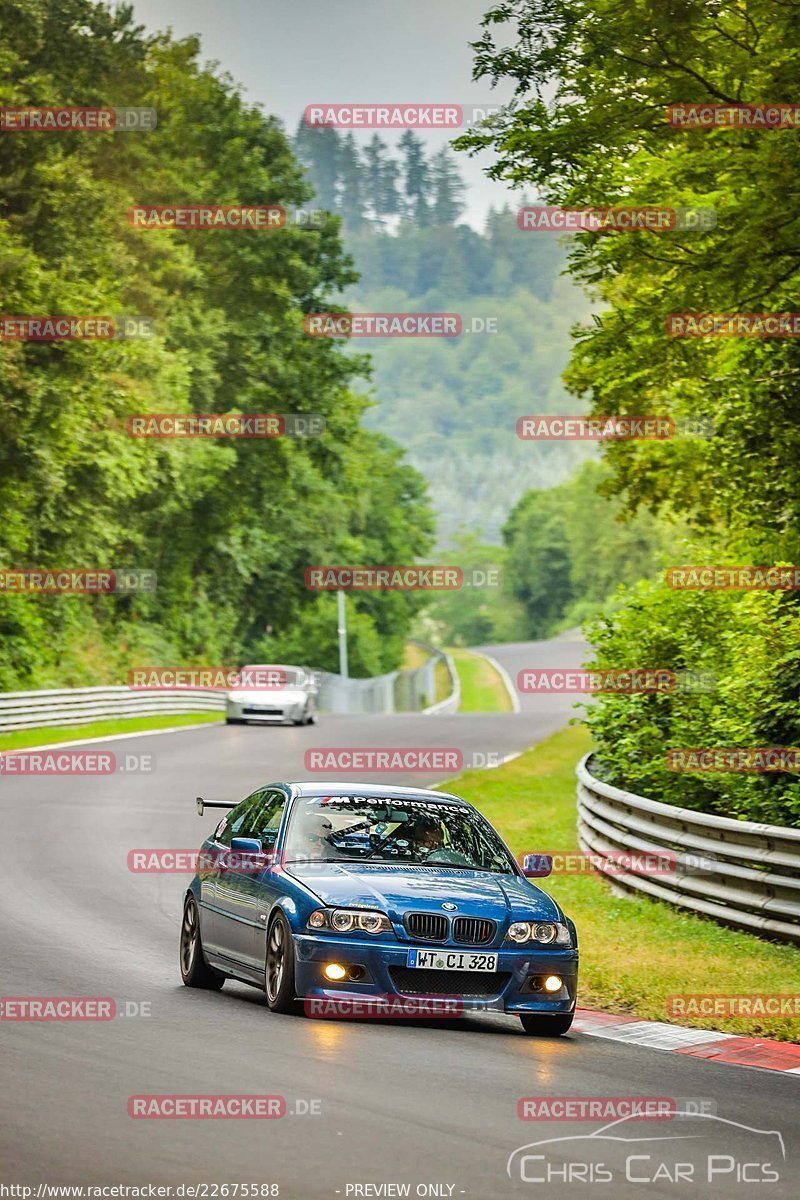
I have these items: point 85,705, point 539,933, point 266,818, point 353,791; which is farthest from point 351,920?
point 85,705

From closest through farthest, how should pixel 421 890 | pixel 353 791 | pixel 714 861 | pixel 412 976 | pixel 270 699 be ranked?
pixel 412 976 → pixel 421 890 → pixel 353 791 → pixel 714 861 → pixel 270 699

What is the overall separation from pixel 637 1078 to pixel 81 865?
36.2 ft

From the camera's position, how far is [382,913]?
10156 mm

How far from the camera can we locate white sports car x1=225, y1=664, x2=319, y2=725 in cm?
4516

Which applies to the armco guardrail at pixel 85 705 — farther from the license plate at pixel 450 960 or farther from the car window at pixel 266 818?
the license plate at pixel 450 960

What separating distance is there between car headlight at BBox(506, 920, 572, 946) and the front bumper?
6 cm

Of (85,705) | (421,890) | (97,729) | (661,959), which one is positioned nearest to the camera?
(421,890)

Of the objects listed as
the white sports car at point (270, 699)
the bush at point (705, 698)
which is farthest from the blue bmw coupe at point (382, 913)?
the white sports car at point (270, 699)

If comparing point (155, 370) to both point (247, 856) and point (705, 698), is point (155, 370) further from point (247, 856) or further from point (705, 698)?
point (247, 856)

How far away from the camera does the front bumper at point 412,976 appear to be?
10062 millimetres

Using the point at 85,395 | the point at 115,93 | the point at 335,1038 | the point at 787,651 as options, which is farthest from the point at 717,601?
the point at 115,93

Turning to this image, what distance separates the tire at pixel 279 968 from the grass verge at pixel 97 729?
24814 millimetres

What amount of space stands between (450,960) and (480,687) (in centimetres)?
8903

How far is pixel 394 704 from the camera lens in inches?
3794
